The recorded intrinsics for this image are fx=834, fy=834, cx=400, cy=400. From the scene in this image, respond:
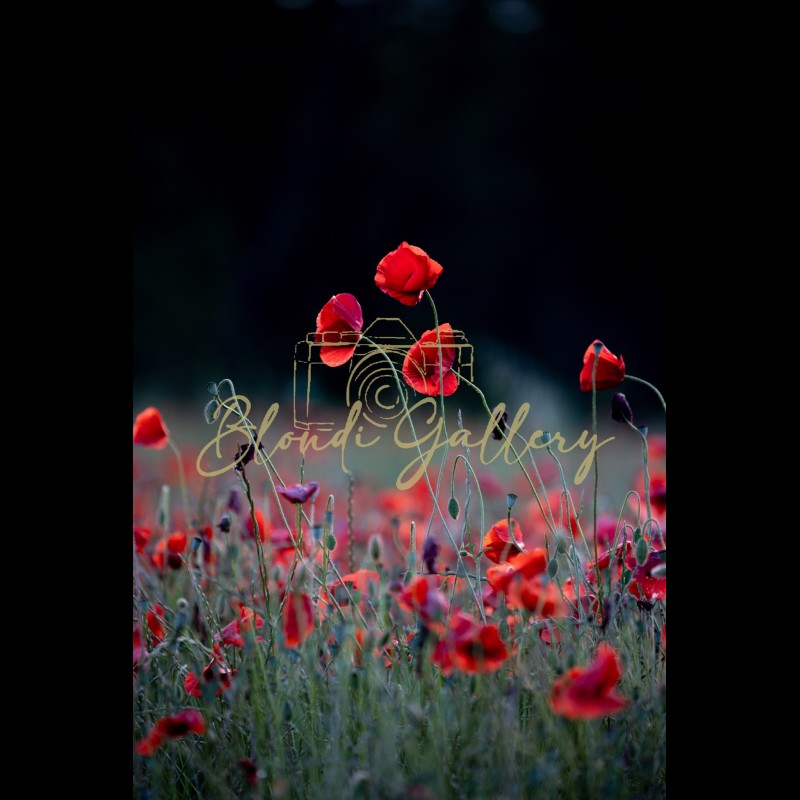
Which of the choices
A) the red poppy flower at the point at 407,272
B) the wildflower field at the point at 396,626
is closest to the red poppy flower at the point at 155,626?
the wildflower field at the point at 396,626

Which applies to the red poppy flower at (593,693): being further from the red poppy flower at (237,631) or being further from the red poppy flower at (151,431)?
the red poppy flower at (151,431)

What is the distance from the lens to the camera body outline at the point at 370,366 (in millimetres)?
1110

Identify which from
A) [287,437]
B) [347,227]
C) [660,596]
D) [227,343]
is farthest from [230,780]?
[347,227]

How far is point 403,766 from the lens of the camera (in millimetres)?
917

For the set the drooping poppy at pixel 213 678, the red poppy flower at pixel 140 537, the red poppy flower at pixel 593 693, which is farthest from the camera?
the red poppy flower at pixel 140 537

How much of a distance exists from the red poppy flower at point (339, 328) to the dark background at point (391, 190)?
0.20ft

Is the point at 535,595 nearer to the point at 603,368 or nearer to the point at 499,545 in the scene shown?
the point at 499,545

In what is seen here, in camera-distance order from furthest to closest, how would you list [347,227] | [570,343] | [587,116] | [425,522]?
[570,343] < [347,227] < [425,522] < [587,116]

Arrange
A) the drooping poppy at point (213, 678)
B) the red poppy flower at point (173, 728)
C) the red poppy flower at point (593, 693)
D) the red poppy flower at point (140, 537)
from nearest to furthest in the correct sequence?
the red poppy flower at point (593, 693) < the red poppy flower at point (173, 728) < the drooping poppy at point (213, 678) < the red poppy flower at point (140, 537)

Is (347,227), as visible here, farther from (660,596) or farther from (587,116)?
(660,596)

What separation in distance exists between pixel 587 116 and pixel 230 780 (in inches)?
43.9

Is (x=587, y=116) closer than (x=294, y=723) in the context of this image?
No

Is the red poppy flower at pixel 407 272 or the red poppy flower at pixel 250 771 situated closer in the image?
the red poppy flower at pixel 250 771

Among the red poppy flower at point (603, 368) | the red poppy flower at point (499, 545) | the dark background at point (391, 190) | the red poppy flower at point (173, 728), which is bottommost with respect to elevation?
the red poppy flower at point (173, 728)
